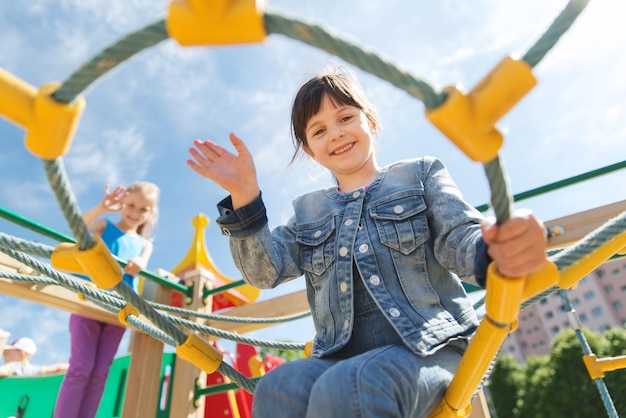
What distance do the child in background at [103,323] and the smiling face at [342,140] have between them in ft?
4.05

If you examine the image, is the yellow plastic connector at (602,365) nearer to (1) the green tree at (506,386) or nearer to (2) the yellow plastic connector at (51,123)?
(2) the yellow plastic connector at (51,123)

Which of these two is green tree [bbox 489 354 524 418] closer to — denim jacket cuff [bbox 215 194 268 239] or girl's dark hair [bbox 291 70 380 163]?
girl's dark hair [bbox 291 70 380 163]

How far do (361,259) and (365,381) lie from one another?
29cm

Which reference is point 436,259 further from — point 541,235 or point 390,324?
point 541,235

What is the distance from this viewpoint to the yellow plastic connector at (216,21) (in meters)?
0.45

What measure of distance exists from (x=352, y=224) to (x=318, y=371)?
0.32 meters

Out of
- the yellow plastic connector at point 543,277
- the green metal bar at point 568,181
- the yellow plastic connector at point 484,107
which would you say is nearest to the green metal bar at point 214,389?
the green metal bar at point 568,181

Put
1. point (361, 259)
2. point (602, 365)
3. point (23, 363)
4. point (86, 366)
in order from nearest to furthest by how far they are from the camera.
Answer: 1. point (361, 259)
2. point (602, 365)
3. point (86, 366)
4. point (23, 363)

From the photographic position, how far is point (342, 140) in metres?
1.05

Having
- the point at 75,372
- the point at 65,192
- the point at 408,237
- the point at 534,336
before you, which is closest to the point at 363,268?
the point at 408,237

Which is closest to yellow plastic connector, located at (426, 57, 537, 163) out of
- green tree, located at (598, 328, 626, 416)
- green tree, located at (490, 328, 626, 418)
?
green tree, located at (598, 328, 626, 416)

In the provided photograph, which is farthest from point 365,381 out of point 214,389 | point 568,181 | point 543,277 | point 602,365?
point 214,389

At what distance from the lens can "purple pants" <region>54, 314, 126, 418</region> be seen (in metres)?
1.95

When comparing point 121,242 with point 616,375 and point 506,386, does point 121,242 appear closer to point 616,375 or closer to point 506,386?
point 616,375
